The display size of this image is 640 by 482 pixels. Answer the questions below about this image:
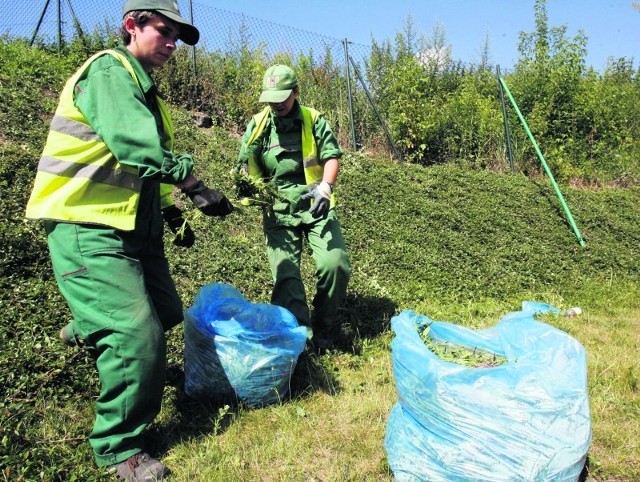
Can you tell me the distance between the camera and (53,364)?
3383mm

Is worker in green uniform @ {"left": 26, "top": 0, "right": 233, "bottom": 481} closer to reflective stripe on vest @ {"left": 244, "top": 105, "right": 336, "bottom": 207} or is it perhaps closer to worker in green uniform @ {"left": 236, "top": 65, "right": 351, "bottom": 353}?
worker in green uniform @ {"left": 236, "top": 65, "right": 351, "bottom": 353}

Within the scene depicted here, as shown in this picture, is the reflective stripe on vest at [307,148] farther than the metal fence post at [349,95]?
No

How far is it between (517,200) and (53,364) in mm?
7162

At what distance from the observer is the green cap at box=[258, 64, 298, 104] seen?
12.7ft

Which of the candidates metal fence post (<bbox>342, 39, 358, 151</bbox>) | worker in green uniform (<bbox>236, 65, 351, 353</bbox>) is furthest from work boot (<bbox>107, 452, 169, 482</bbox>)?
metal fence post (<bbox>342, 39, 358, 151</bbox>)

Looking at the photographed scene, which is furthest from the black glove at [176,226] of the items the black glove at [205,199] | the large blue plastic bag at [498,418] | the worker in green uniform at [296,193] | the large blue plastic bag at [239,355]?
the large blue plastic bag at [498,418]

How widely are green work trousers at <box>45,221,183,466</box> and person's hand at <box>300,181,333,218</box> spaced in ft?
4.77

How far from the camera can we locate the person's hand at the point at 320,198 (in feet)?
12.6

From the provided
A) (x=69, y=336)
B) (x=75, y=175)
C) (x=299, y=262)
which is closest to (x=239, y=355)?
(x=69, y=336)

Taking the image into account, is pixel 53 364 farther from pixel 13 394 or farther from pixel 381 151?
pixel 381 151

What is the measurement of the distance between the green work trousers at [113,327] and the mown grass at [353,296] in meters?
0.25

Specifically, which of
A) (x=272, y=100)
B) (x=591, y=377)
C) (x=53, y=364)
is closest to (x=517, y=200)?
(x=591, y=377)

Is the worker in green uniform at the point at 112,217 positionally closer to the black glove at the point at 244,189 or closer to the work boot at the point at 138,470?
the work boot at the point at 138,470

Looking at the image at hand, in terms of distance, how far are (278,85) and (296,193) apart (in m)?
0.76
